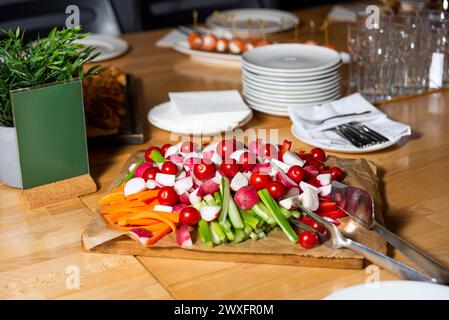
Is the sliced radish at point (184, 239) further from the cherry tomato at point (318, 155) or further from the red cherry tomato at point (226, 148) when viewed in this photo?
the cherry tomato at point (318, 155)

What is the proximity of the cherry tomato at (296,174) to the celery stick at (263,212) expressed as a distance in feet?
0.37

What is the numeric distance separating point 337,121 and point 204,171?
514mm

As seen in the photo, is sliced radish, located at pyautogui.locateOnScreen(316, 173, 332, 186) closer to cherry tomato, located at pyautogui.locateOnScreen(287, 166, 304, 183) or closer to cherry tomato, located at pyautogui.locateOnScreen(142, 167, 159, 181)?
cherry tomato, located at pyautogui.locateOnScreen(287, 166, 304, 183)

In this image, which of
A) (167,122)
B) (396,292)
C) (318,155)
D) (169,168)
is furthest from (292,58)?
(396,292)

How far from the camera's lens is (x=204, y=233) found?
1.13m

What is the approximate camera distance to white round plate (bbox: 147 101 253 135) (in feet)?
5.29

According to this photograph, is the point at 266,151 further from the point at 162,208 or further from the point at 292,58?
the point at 292,58

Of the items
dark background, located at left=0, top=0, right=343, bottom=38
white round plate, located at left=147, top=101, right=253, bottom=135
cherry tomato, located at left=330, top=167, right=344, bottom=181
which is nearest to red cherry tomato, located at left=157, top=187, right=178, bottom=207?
cherry tomato, located at left=330, top=167, right=344, bottom=181

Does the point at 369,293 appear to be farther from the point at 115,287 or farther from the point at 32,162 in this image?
the point at 32,162

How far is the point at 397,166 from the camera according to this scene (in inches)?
58.6

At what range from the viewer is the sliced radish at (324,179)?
49.5 inches

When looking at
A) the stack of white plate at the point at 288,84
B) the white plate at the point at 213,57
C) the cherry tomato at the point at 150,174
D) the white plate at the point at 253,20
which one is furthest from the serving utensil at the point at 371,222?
the white plate at the point at 253,20
